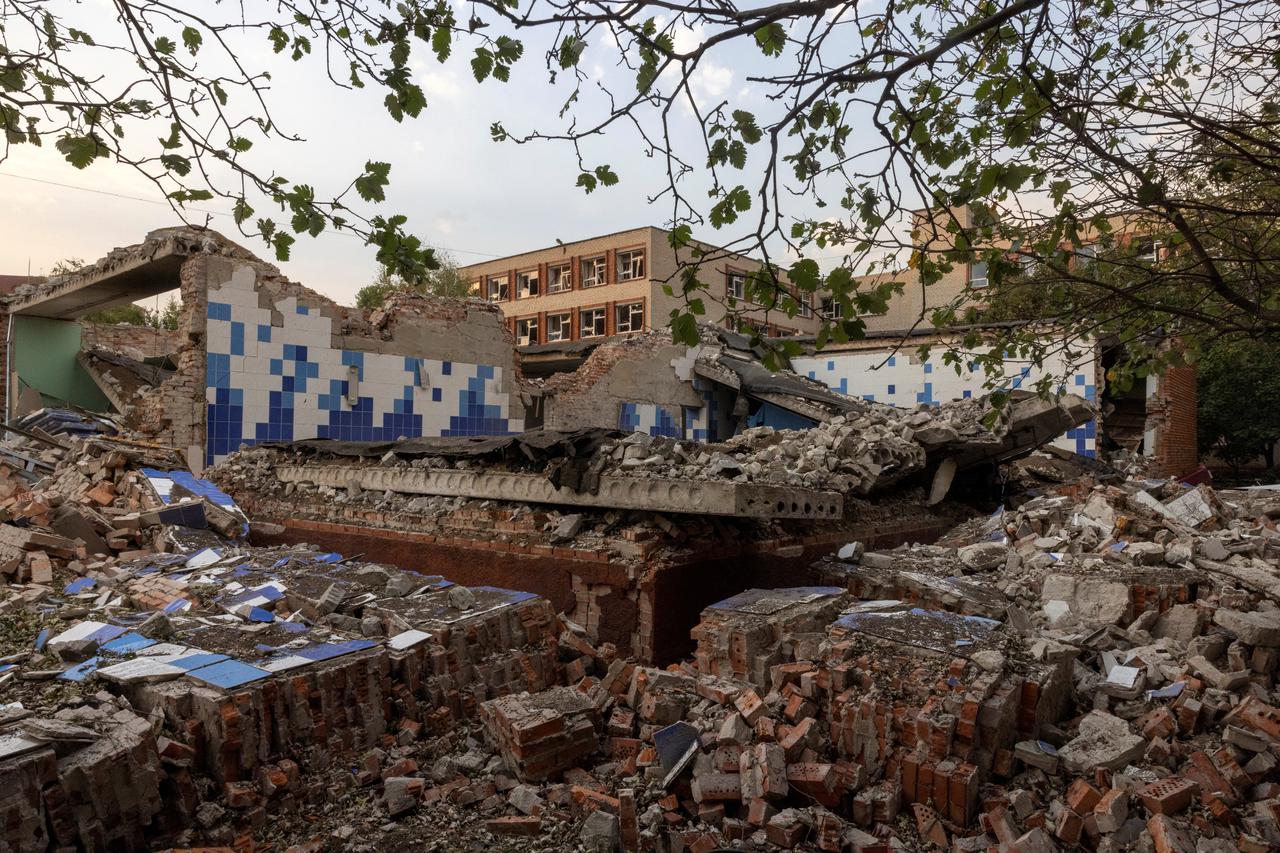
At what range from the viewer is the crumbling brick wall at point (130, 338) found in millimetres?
18547

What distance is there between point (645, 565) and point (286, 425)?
303 inches

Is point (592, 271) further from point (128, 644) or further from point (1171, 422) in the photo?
point (128, 644)

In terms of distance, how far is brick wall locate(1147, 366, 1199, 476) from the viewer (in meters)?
15.1

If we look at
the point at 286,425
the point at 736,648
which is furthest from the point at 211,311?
the point at 736,648

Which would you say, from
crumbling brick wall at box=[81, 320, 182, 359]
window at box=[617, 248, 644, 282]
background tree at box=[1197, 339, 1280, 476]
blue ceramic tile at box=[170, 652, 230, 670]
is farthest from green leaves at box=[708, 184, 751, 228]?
window at box=[617, 248, 644, 282]

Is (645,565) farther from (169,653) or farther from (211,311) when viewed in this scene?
(211,311)

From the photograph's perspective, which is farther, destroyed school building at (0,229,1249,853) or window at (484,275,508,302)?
window at (484,275,508,302)

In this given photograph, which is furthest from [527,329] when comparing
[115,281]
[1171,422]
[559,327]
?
[1171,422]

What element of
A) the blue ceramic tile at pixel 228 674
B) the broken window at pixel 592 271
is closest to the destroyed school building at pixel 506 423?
the blue ceramic tile at pixel 228 674

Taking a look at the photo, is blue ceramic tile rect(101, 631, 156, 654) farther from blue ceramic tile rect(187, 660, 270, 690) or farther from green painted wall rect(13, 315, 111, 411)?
green painted wall rect(13, 315, 111, 411)

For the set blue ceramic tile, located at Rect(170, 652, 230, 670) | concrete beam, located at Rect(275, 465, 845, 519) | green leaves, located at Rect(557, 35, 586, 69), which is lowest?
blue ceramic tile, located at Rect(170, 652, 230, 670)

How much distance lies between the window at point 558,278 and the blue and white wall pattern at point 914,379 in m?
19.1

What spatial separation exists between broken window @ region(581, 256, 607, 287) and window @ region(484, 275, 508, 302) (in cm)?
505

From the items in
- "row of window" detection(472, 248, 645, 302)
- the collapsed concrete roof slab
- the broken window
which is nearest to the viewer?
the collapsed concrete roof slab
